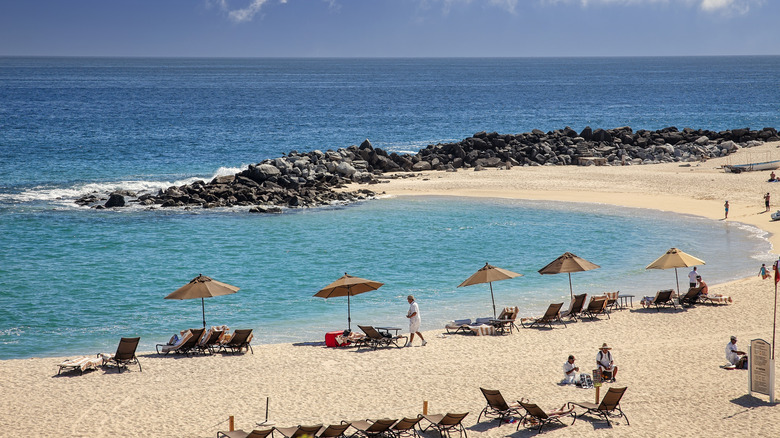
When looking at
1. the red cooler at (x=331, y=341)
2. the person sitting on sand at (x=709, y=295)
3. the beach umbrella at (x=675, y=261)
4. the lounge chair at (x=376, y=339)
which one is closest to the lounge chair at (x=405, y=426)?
the lounge chair at (x=376, y=339)

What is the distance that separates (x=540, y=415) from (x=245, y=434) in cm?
532

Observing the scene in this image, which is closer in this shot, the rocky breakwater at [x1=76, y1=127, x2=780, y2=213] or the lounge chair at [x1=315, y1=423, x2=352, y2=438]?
the lounge chair at [x1=315, y1=423, x2=352, y2=438]

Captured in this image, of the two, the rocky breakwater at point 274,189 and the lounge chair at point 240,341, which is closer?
the lounge chair at point 240,341

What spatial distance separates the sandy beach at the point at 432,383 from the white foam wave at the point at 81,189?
27.6 meters

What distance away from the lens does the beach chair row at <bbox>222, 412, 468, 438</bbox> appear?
42.5 feet

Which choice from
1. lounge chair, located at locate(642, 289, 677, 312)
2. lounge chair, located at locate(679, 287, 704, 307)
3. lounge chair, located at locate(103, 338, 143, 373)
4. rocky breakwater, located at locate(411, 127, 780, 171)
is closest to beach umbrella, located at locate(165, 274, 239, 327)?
lounge chair, located at locate(103, 338, 143, 373)

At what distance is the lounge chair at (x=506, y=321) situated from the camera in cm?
2053

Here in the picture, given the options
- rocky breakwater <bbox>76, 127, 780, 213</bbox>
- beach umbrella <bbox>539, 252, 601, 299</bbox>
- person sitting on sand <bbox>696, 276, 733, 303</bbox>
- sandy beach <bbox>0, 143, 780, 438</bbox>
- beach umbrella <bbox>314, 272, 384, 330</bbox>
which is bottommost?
sandy beach <bbox>0, 143, 780, 438</bbox>

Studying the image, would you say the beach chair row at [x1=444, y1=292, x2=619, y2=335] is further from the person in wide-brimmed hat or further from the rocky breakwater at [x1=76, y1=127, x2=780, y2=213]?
the rocky breakwater at [x1=76, y1=127, x2=780, y2=213]

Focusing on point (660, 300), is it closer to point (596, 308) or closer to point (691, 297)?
point (691, 297)

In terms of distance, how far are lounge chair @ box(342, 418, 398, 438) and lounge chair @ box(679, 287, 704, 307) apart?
40.0 ft

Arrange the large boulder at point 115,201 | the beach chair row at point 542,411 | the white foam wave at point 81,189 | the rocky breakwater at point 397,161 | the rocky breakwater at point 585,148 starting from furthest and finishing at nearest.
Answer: the rocky breakwater at point 585,148, the white foam wave at point 81,189, the rocky breakwater at point 397,161, the large boulder at point 115,201, the beach chair row at point 542,411

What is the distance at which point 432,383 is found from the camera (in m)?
16.4

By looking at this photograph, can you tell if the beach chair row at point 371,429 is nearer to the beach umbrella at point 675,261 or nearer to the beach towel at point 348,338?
the beach towel at point 348,338
